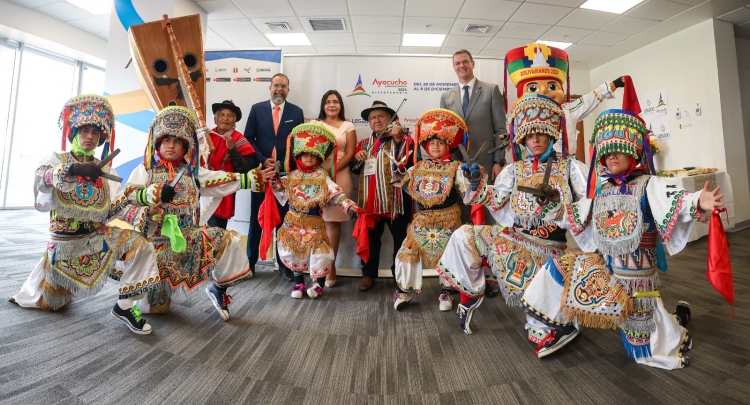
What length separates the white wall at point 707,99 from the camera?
17.7ft

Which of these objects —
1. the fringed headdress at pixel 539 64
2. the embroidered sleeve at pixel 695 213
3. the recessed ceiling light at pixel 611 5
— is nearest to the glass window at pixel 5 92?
the fringed headdress at pixel 539 64

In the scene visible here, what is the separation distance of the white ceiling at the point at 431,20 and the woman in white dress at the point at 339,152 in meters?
2.90

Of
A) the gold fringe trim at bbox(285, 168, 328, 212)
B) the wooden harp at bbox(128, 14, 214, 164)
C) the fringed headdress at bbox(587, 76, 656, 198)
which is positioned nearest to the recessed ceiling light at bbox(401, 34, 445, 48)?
the wooden harp at bbox(128, 14, 214, 164)

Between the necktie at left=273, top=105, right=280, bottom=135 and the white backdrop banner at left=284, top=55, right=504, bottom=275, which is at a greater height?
the white backdrop banner at left=284, top=55, right=504, bottom=275

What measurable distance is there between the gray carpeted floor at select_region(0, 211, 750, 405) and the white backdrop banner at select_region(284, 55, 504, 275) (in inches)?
41.7

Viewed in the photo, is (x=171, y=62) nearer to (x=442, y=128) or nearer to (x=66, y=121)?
(x=66, y=121)

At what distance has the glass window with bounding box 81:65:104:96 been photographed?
7.73 m

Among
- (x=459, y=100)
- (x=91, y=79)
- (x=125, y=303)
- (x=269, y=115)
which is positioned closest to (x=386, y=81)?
(x=459, y=100)

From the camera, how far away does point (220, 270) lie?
7.30ft

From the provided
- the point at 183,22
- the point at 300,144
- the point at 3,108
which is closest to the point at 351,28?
the point at 183,22

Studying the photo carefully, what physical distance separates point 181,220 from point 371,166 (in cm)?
153

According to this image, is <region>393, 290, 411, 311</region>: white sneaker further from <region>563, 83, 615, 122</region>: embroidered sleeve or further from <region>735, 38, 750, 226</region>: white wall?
<region>735, 38, 750, 226</region>: white wall

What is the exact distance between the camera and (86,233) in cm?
205

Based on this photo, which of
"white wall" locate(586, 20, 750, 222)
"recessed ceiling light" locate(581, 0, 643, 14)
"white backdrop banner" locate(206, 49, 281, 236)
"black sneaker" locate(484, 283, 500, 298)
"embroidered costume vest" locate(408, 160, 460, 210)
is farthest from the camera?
"white wall" locate(586, 20, 750, 222)
